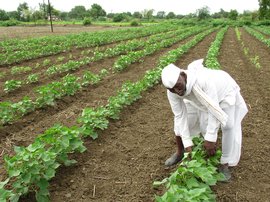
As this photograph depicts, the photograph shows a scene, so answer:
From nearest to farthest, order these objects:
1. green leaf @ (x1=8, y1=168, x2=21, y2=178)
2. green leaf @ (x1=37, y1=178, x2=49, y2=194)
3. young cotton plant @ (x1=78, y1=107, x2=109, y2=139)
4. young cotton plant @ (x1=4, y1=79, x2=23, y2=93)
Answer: green leaf @ (x1=8, y1=168, x2=21, y2=178), green leaf @ (x1=37, y1=178, x2=49, y2=194), young cotton plant @ (x1=78, y1=107, x2=109, y2=139), young cotton plant @ (x1=4, y1=79, x2=23, y2=93)

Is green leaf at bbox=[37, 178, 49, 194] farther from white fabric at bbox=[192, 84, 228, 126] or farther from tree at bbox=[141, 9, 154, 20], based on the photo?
tree at bbox=[141, 9, 154, 20]

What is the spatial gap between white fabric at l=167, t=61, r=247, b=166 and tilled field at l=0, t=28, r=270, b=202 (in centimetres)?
62

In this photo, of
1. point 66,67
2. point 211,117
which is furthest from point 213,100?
point 66,67

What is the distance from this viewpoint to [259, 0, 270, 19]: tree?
5162 centimetres

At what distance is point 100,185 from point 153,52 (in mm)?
11535

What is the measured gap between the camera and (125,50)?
15328 millimetres

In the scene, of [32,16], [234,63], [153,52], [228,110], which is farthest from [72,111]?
[32,16]

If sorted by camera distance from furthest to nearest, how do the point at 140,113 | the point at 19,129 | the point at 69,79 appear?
the point at 69,79
the point at 140,113
the point at 19,129

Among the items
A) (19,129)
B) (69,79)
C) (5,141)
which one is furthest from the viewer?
(69,79)

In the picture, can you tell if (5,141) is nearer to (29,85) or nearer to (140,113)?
(140,113)

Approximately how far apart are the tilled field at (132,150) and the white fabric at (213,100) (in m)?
0.62

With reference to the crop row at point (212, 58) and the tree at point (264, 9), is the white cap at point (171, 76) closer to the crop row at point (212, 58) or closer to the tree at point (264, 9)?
A: the crop row at point (212, 58)

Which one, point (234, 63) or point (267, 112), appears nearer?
point (267, 112)

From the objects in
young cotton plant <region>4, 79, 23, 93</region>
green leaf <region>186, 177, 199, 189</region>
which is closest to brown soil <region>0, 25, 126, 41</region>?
young cotton plant <region>4, 79, 23, 93</region>
